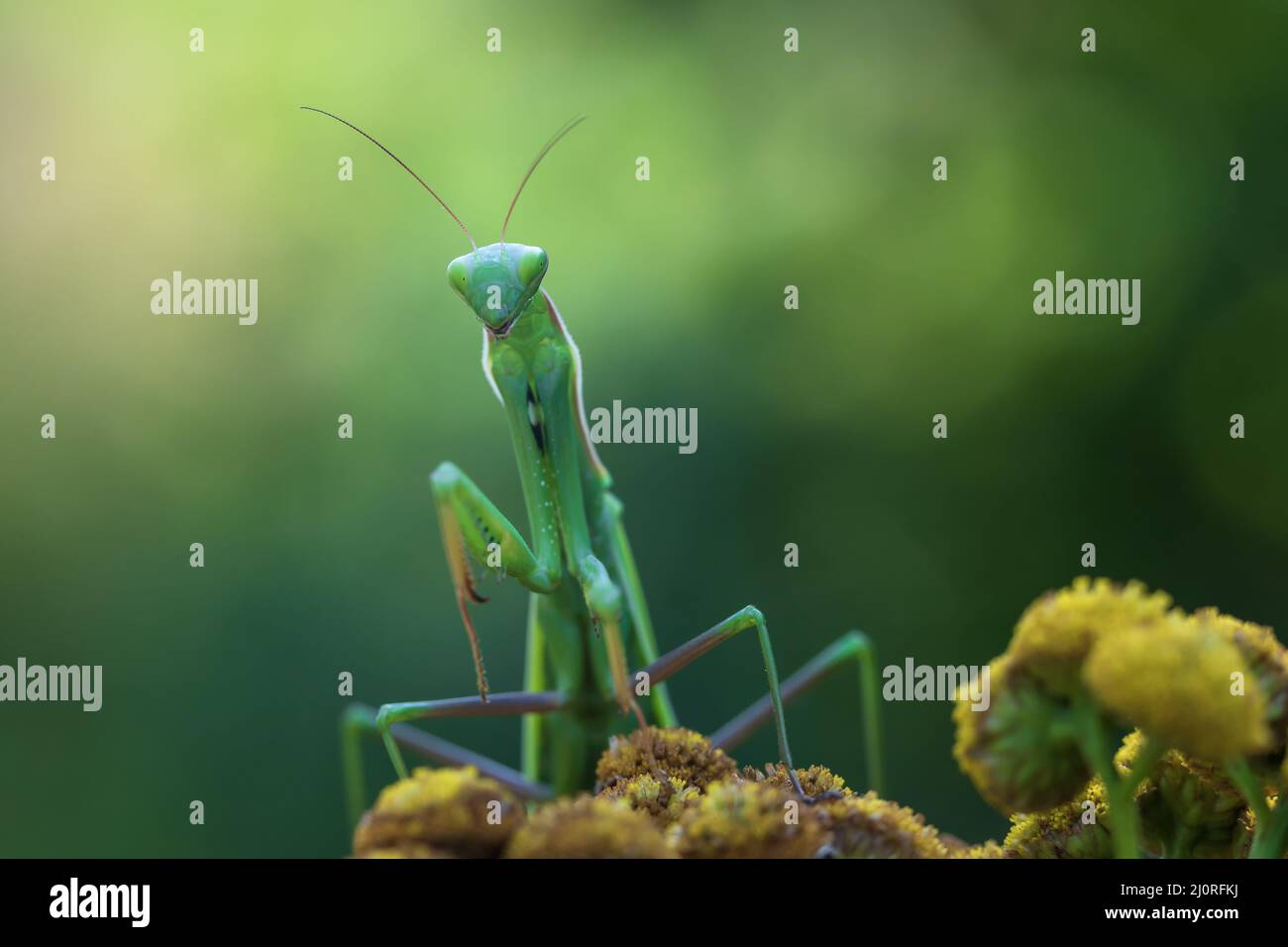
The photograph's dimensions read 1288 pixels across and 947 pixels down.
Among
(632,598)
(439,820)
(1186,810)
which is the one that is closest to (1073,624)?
(1186,810)

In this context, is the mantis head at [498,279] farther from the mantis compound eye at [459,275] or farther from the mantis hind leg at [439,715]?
the mantis hind leg at [439,715]

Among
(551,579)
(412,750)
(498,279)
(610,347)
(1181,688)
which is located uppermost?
(610,347)

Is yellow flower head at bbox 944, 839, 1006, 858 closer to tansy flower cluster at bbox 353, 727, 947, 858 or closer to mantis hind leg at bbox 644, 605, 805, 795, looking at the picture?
tansy flower cluster at bbox 353, 727, 947, 858

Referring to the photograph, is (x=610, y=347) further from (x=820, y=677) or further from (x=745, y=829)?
(x=745, y=829)

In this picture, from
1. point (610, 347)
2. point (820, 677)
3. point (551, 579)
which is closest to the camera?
point (551, 579)

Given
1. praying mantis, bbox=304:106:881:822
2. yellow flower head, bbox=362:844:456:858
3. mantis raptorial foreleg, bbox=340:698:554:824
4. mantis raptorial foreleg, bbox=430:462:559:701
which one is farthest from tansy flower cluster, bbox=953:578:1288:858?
mantis raptorial foreleg, bbox=340:698:554:824
